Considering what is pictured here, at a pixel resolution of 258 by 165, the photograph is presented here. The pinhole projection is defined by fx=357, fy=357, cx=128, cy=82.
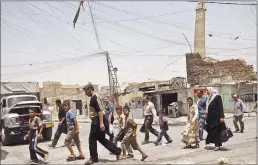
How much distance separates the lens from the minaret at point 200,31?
43750 millimetres

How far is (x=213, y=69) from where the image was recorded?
3853 centimetres

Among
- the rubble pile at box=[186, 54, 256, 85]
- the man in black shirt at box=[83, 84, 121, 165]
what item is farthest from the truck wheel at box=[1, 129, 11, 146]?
the rubble pile at box=[186, 54, 256, 85]

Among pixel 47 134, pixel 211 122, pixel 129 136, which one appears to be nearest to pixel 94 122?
pixel 129 136

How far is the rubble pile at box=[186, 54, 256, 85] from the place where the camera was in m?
37.3

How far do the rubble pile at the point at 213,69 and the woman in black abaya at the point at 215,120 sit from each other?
1127 inches

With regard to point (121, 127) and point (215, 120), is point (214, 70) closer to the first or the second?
point (215, 120)

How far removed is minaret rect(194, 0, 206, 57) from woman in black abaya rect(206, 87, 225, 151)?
35681 millimetres

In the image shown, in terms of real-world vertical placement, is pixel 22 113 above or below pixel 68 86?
below

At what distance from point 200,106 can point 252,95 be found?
71.0ft

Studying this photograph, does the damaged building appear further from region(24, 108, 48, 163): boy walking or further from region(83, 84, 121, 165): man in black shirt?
region(83, 84, 121, 165): man in black shirt

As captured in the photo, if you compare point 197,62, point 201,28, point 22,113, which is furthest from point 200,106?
point 201,28

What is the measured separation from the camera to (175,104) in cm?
2827

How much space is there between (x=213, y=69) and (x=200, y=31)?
757 centimetres

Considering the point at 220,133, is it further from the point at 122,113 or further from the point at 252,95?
the point at 252,95
